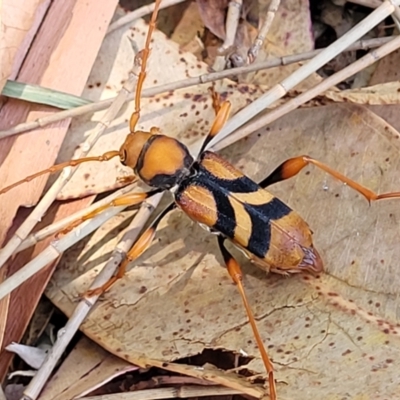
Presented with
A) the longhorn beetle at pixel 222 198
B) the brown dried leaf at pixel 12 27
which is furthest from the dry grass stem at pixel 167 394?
the brown dried leaf at pixel 12 27

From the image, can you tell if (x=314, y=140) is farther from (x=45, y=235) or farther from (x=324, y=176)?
(x=45, y=235)

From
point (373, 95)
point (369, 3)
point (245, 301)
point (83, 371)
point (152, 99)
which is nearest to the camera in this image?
point (245, 301)

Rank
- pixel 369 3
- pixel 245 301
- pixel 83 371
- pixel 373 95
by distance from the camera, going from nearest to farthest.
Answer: pixel 245 301 → pixel 83 371 → pixel 373 95 → pixel 369 3

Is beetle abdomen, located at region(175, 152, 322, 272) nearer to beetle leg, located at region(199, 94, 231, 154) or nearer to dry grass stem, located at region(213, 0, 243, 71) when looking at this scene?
beetle leg, located at region(199, 94, 231, 154)

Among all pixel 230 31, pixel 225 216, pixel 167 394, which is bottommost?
pixel 167 394

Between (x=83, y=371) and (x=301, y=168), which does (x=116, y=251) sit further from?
(x=301, y=168)

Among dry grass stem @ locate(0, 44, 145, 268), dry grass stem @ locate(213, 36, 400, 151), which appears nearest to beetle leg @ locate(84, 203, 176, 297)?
dry grass stem @ locate(0, 44, 145, 268)

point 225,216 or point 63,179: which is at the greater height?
point 225,216

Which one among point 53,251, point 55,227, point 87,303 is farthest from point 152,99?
point 87,303
